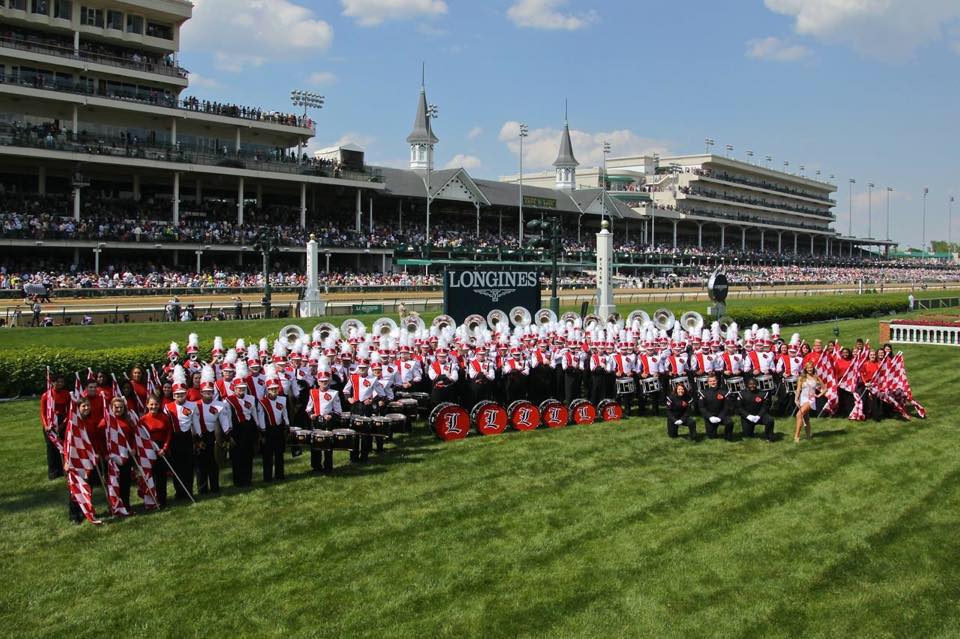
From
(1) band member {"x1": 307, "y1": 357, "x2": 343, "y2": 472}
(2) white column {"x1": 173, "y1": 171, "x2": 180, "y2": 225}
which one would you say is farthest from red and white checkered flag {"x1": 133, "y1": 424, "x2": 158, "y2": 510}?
(2) white column {"x1": 173, "y1": 171, "x2": 180, "y2": 225}

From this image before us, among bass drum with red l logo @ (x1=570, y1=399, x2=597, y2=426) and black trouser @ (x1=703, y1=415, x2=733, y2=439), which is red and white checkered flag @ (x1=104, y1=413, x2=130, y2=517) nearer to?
bass drum with red l logo @ (x1=570, y1=399, x2=597, y2=426)

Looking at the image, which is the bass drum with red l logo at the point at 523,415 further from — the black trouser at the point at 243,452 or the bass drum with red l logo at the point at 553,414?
the black trouser at the point at 243,452

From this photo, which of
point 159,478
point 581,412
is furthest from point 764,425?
point 159,478

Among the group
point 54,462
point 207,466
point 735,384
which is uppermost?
point 735,384

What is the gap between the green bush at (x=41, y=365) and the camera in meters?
17.9

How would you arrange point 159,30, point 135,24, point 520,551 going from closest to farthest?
1. point 520,551
2. point 135,24
3. point 159,30

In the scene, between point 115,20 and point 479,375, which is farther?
point 115,20

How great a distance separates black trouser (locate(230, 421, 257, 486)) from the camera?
35.7 feet

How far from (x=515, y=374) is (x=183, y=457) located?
708 cm

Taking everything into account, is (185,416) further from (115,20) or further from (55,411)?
(115,20)

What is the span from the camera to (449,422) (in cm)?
1375

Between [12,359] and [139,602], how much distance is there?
12955 millimetres

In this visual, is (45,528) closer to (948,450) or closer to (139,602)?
(139,602)

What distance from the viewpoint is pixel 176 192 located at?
161ft
